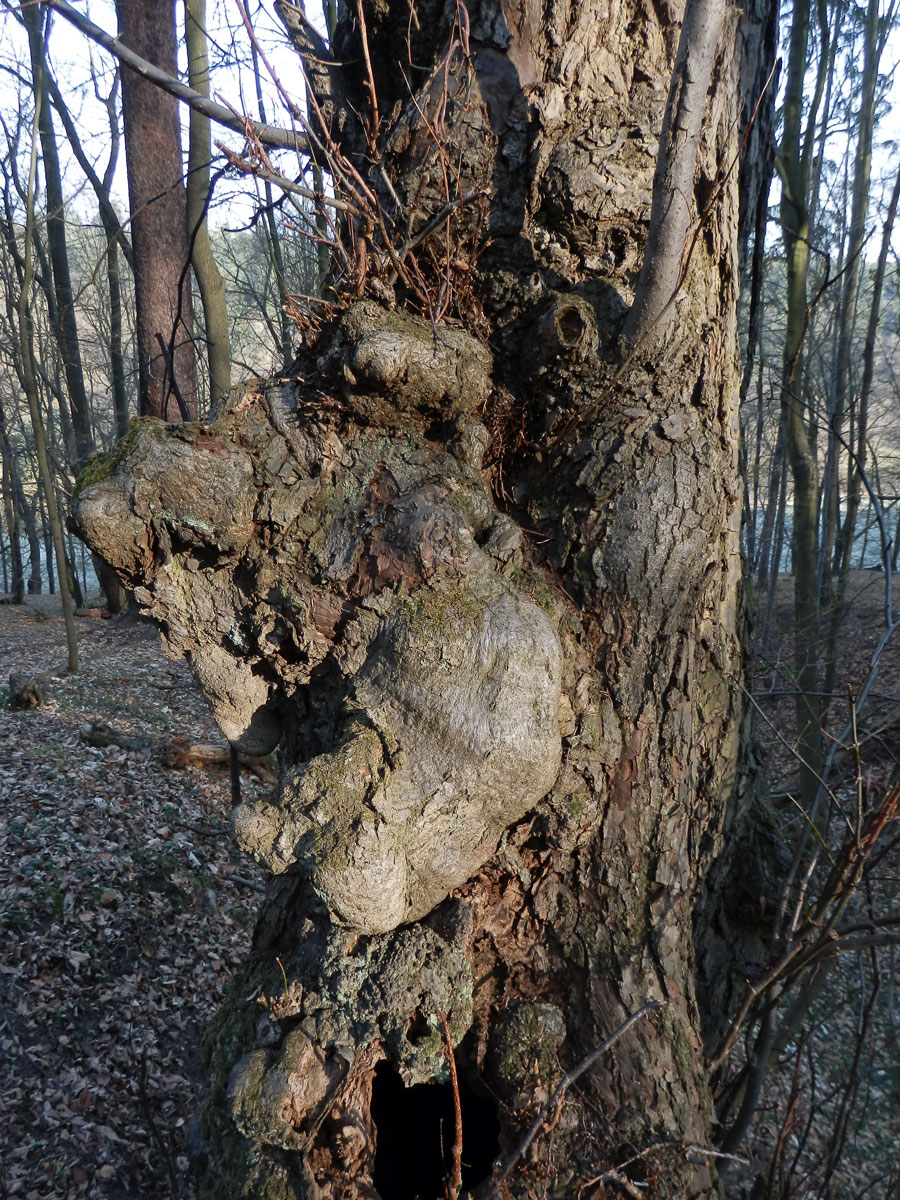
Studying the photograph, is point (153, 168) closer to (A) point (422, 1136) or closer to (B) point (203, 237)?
(B) point (203, 237)

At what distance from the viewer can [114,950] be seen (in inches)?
151

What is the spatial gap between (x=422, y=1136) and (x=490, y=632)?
1.65m

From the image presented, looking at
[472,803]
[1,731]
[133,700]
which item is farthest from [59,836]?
[472,803]

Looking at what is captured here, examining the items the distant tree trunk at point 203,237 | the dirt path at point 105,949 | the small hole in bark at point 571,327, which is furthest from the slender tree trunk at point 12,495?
the small hole in bark at point 571,327

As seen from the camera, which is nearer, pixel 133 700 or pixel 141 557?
pixel 141 557

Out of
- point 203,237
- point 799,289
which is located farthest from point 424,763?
point 203,237

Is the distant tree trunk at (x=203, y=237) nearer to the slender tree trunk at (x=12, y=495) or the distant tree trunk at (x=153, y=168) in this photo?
the distant tree trunk at (x=153, y=168)

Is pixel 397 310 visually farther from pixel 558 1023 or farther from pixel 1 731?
pixel 1 731

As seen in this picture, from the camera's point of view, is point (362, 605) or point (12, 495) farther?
point (12, 495)

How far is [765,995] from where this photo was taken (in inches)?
78.5

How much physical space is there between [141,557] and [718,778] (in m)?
1.75

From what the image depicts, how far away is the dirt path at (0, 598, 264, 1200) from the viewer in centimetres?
284

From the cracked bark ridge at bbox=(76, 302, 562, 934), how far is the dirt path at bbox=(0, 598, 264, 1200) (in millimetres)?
1223

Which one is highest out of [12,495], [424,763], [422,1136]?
[12,495]
